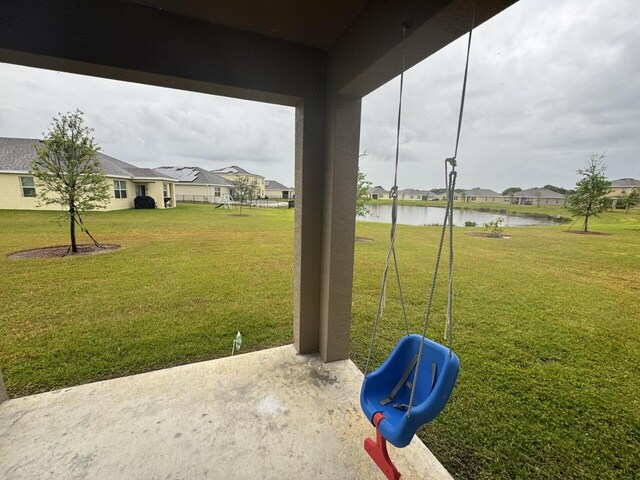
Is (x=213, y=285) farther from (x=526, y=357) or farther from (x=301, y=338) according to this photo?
(x=526, y=357)

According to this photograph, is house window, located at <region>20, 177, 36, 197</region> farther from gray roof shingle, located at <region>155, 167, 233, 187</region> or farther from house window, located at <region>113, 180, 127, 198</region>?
gray roof shingle, located at <region>155, 167, 233, 187</region>

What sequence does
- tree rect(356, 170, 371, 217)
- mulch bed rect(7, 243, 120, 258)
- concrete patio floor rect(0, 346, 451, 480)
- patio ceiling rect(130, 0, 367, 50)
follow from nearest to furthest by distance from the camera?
concrete patio floor rect(0, 346, 451, 480)
patio ceiling rect(130, 0, 367, 50)
mulch bed rect(7, 243, 120, 258)
tree rect(356, 170, 371, 217)

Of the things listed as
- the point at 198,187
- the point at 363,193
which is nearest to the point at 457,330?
the point at 363,193

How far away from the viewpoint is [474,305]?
3.87 m

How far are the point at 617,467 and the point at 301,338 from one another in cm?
Answer: 210

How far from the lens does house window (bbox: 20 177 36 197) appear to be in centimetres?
1123

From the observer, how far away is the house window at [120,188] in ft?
47.1

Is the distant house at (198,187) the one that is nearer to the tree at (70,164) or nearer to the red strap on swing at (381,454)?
the tree at (70,164)

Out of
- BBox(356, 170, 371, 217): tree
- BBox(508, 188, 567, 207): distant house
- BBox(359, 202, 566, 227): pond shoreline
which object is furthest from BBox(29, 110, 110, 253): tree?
BBox(508, 188, 567, 207): distant house

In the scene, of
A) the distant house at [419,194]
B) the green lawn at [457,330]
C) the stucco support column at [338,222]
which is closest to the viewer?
the green lawn at [457,330]

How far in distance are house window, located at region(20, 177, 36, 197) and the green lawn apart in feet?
21.5

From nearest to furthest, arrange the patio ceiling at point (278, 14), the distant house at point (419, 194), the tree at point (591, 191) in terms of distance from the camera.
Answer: the patio ceiling at point (278, 14) < the distant house at point (419, 194) < the tree at point (591, 191)

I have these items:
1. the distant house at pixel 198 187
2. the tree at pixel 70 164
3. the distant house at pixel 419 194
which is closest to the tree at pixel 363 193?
the distant house at pixel 419 194

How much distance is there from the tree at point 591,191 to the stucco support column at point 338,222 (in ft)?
44.3
